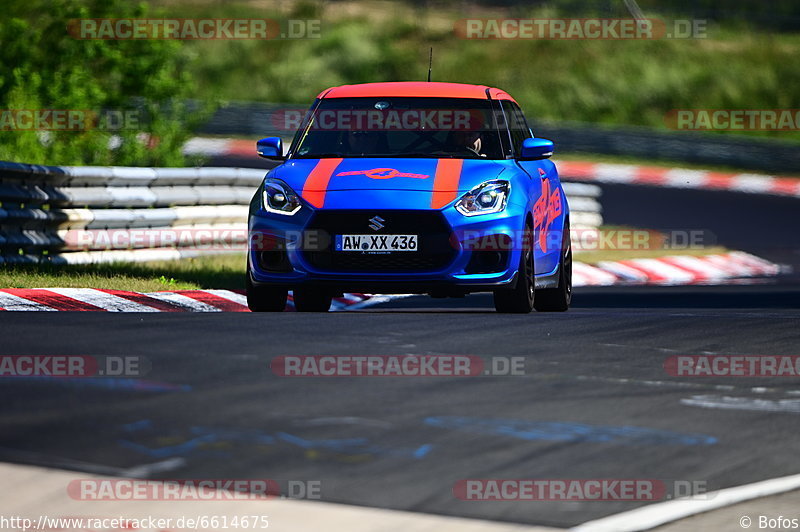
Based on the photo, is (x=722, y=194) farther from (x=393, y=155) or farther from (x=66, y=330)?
(x=66, y=330)

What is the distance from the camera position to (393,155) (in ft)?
36.1

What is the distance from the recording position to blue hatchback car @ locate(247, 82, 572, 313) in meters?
10.2

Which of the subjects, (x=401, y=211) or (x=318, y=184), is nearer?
(x=401, y=211)

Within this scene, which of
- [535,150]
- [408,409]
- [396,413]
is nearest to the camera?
[396,413]

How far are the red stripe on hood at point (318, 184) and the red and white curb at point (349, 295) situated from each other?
1.63 meters

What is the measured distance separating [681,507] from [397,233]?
5.16 m

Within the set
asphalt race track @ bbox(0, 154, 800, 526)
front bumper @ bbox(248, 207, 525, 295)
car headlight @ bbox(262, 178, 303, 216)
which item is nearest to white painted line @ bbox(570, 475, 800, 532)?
asphalt race track @ bbox(0, 154, 800, 526)

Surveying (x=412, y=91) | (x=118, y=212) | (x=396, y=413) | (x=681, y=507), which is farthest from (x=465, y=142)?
(x=681, y=507)

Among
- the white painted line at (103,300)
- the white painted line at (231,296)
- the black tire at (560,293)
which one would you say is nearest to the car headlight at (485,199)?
the black tire at (560,293)

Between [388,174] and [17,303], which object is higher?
[388,174]

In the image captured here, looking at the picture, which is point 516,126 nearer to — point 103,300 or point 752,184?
point 103,300

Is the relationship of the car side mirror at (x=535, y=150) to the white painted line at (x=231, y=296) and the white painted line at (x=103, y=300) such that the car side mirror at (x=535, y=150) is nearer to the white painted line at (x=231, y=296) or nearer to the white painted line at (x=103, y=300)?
the white painted line at (x=231, y=296)

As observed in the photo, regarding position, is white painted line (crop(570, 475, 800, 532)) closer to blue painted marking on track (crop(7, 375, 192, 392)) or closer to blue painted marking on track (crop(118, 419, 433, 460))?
blue painted marking on track (crop(118, 419, 433, 460))

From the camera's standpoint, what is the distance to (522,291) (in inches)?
423
